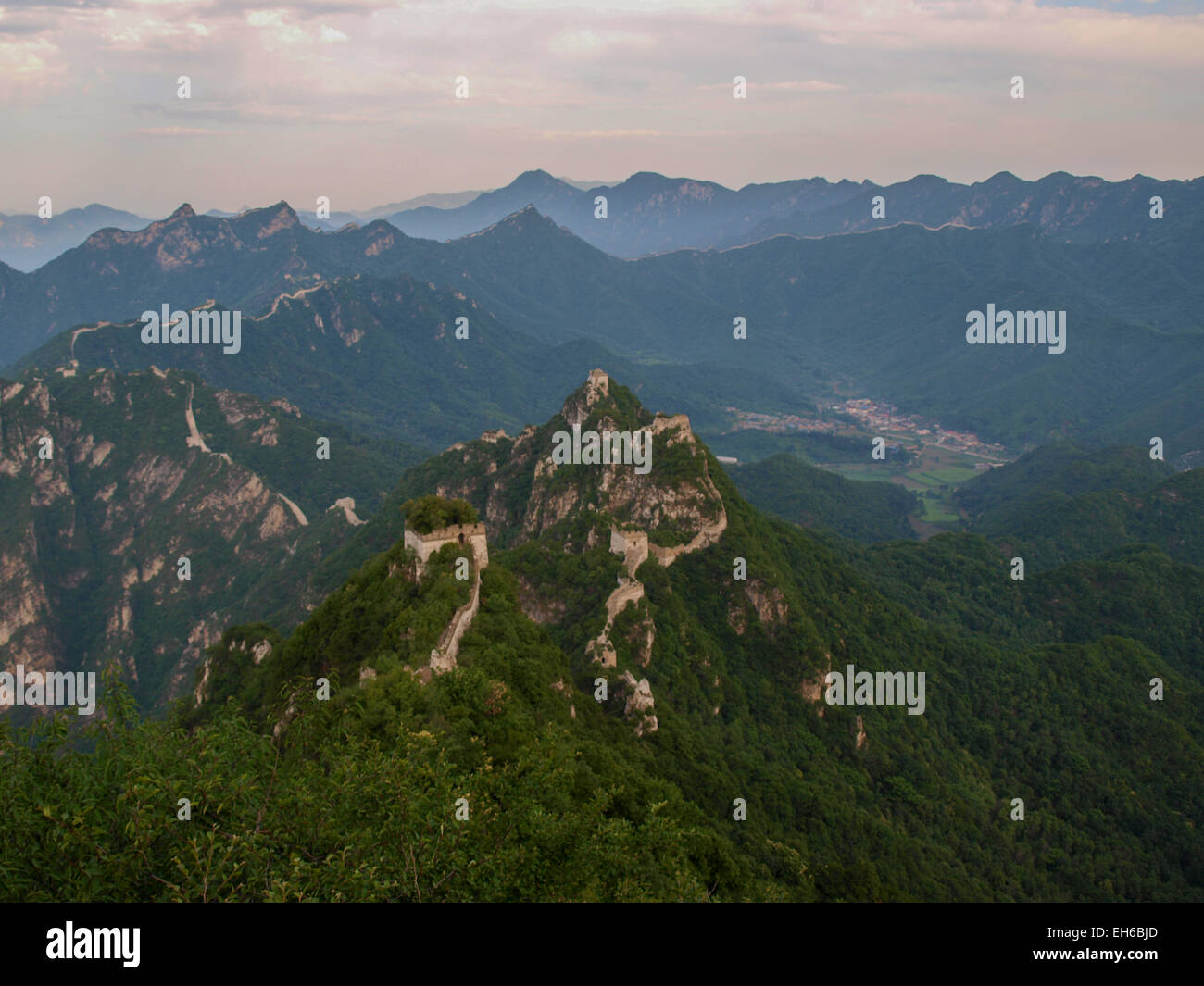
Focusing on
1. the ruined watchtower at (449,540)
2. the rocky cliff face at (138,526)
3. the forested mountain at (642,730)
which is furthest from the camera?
the rocky cliff face at (138,526)

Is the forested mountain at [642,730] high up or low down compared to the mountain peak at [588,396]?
down

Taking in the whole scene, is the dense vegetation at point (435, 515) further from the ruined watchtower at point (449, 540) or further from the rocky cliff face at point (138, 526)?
the rocky cliff face at point (138, 526)

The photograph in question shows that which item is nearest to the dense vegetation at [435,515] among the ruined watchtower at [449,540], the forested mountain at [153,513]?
the ruined watchtower at [449,540]

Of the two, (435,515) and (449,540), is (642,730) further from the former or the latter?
(435,515)

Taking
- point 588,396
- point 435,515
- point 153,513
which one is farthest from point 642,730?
point 153,513

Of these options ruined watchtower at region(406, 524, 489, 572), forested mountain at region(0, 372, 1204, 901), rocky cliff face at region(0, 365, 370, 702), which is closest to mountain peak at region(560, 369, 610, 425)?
forested mountain at region(0, 372, 1204, 901)

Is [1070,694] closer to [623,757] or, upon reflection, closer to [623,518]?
[623,518]

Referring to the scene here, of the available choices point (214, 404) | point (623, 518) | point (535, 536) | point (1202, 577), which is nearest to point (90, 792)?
point (623, 518)

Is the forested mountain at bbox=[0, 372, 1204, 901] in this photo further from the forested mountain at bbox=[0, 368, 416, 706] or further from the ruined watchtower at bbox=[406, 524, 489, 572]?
the forested mountain at bbox=[0, 368, 416, 706]
